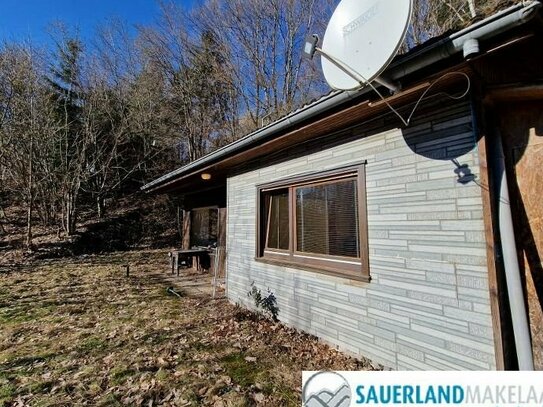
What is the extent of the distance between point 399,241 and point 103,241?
1581 centimetres

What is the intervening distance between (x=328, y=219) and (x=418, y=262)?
4.62ft

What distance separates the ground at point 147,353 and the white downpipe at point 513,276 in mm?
1649

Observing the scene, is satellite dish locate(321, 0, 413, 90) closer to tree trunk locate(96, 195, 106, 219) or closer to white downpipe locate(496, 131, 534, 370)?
white downpipe locate(496, 131, 534, 370)

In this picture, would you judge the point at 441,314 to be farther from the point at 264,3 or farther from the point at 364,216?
the point at 264,3

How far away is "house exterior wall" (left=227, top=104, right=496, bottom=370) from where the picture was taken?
2734 mm

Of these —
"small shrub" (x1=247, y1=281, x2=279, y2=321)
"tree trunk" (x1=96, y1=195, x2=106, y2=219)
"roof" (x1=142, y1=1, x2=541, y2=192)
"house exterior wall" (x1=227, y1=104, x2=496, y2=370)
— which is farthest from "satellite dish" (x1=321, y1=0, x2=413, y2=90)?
"tree trunk" (x1=96, y1=195, x2=106, y2=219)

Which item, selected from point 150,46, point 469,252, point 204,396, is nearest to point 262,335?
point 204,396

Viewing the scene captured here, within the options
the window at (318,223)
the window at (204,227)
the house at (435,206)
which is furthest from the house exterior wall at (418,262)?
the window at (204,227)

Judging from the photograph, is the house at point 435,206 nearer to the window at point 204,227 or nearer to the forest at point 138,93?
the window at point 204,227

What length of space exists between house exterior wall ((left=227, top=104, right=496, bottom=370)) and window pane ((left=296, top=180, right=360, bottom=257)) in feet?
1.00

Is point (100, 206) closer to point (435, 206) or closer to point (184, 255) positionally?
point (184, 255)

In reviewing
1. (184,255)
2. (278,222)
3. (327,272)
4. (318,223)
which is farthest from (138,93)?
(327,272)

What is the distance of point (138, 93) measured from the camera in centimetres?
1700

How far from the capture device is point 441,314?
2.91m
